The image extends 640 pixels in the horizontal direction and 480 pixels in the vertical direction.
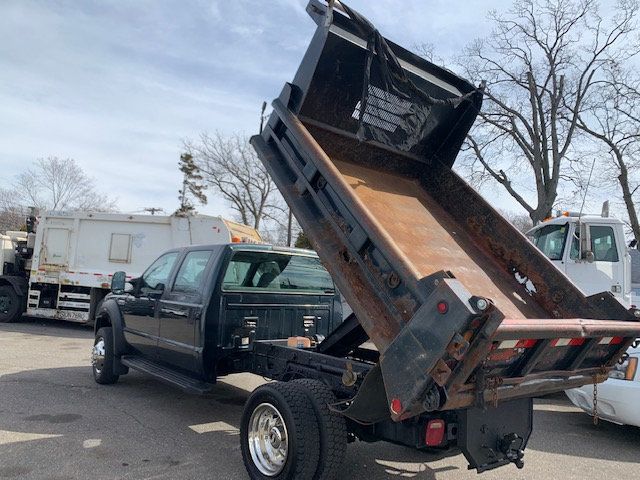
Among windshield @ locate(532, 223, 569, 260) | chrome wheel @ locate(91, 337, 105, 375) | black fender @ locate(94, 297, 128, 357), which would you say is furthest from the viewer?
windshield @ locate(532, 223, 569, 260)

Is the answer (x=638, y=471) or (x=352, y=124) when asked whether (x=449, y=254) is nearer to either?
(x=352, y=124)

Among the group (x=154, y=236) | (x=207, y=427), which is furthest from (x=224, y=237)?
(x=207, y=427)

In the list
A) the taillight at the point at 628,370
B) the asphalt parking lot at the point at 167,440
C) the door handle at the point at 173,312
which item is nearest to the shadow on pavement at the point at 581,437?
the asphalt parking lot at the point at 167,440

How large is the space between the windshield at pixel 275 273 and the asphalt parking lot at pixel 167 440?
151cm

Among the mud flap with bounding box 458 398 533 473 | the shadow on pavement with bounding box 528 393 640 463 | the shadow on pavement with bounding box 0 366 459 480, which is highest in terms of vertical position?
the mud flap with bounding box 458 398 533 473

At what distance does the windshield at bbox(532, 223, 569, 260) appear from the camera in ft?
28.6

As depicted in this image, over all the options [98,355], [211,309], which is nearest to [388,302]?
[211,309]

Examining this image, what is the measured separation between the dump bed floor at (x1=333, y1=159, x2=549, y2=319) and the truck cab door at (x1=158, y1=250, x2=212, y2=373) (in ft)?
6.37

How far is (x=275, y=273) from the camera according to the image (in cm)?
585

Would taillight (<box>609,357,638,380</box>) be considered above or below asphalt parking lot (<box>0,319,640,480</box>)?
above

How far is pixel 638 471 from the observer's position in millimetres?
4789

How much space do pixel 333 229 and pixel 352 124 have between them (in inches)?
51.1

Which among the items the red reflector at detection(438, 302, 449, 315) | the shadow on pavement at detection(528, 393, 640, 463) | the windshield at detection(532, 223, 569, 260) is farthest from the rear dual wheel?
the windshield at detection(532, 223, 569, 260)

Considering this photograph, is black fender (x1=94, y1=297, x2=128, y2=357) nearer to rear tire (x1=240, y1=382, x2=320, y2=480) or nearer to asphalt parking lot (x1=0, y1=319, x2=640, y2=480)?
asphalt parking lot (x1=0, y1=319, x2=640, y2=480)
